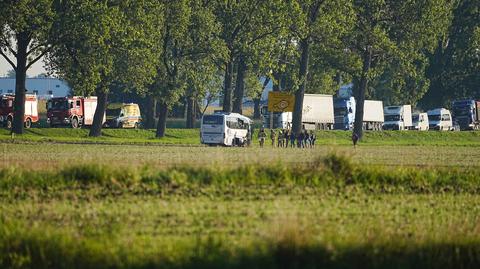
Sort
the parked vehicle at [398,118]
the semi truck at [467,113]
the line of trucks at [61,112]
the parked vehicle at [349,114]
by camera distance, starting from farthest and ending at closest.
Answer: the semi truck at [467,113]
the parked vehicle at [398,118]
the parked vehicle at [349,114]
the line of trucks at [61,112]

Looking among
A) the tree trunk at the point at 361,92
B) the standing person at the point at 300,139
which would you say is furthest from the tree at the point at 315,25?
the standing person at the point at 300,139

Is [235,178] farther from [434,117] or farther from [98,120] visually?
[434,117]

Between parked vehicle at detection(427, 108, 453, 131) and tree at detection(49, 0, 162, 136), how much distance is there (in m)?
49.4

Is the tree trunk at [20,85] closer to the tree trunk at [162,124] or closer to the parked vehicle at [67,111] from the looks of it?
the tree trunk at [162,124]

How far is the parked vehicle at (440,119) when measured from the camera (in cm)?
12925

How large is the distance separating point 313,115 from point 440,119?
69.5ft

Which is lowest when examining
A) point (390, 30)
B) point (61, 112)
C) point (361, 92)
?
point (61, 112)

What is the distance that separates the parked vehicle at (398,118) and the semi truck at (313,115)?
1310 cm

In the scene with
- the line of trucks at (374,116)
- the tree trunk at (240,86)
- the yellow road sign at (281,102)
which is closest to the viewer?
the yellow road sign at (281,102)

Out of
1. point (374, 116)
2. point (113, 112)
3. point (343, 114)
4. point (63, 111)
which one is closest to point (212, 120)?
point (63, 111)

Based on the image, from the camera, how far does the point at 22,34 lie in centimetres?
8294

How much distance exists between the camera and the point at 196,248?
2197 cm

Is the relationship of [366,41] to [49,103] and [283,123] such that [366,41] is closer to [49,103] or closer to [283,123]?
[283,123]

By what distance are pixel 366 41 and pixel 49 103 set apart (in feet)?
94.9
